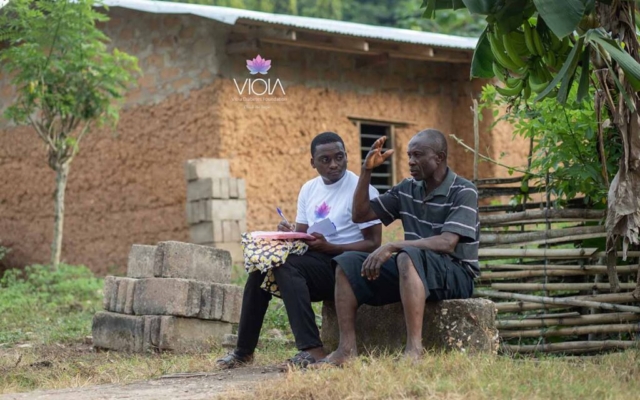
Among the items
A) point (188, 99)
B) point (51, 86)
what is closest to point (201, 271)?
point (188, 99)

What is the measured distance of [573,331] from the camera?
594 cm

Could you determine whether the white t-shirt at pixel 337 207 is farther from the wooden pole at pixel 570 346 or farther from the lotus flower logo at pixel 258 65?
the lotus flower logo at pixel 258 65

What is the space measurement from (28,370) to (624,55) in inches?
150

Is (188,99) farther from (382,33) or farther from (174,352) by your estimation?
(174,352)

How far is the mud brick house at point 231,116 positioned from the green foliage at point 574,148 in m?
4.33

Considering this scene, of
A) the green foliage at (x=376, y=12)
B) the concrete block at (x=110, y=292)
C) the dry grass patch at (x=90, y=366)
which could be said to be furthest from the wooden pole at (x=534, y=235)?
the green foliage at (x=376, y=12)

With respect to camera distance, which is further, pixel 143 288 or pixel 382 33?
pixel 382 33

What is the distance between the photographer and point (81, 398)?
4.49 meters

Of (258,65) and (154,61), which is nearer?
(258,65)

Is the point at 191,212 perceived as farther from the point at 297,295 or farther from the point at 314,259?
the point at 297,295

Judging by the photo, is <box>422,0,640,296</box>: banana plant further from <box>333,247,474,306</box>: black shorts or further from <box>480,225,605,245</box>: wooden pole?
<box>333,247,474,306</box>: black shorts

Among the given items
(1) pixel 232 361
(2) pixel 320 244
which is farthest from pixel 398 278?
(1) pixel 232 361

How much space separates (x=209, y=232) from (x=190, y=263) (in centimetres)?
344

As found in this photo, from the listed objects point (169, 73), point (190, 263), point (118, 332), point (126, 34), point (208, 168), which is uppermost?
point (126, 34)
